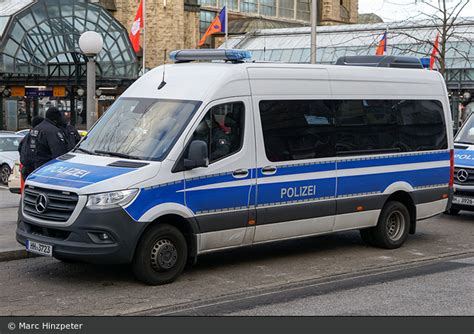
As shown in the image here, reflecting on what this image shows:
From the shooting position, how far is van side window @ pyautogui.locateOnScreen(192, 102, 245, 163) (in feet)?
31.0

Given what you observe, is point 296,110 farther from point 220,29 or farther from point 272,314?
point 220,29

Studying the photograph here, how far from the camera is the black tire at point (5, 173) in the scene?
23.2 meters

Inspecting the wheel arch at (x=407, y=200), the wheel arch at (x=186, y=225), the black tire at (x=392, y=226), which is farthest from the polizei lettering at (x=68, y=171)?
the wheel arch at (x=407, y=200)

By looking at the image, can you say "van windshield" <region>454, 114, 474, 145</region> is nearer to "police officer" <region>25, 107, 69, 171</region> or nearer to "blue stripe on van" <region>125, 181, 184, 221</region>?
"police officer" <region>25, 107, 69, 171</region>

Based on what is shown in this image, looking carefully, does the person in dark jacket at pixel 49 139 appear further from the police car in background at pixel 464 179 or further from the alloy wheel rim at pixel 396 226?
the police car in background at pixel 464 179

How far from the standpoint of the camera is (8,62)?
1538 inches

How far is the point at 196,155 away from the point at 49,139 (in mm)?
3198

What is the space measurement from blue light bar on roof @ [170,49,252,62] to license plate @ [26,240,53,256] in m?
3.15

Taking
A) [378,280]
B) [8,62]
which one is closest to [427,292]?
[378,280]

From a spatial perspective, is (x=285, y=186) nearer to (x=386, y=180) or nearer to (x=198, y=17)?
(x=386, y=180)

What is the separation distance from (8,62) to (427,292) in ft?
110

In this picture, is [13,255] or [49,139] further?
[49,139]

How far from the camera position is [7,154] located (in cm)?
2395

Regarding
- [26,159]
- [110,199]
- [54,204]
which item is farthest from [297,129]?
[26,159]
